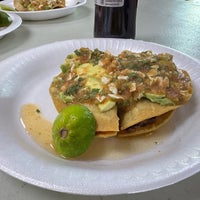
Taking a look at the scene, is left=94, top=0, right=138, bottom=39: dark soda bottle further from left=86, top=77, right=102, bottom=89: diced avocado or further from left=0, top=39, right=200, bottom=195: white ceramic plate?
left=86, top=77, right=102, bottom=89: diced avocado

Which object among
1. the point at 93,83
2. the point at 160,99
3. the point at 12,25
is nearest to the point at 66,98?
the point at 93,83

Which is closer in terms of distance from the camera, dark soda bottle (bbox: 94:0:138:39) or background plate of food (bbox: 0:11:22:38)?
dark soda bottle (bbox: 94:0:138:39)

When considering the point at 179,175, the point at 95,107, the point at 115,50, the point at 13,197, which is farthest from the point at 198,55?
the point at 13,197

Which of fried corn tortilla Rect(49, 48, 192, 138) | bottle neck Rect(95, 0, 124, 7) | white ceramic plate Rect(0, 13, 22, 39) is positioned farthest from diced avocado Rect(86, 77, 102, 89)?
white ceramic plate Rect(0, 13, 22, 39)

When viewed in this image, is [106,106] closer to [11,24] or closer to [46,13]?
[11,24]

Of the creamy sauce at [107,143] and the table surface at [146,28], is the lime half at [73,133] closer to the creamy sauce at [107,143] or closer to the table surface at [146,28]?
the creamy sauce at [107,143]

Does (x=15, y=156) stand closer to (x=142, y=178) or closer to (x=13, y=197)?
(x=13, y=197)
